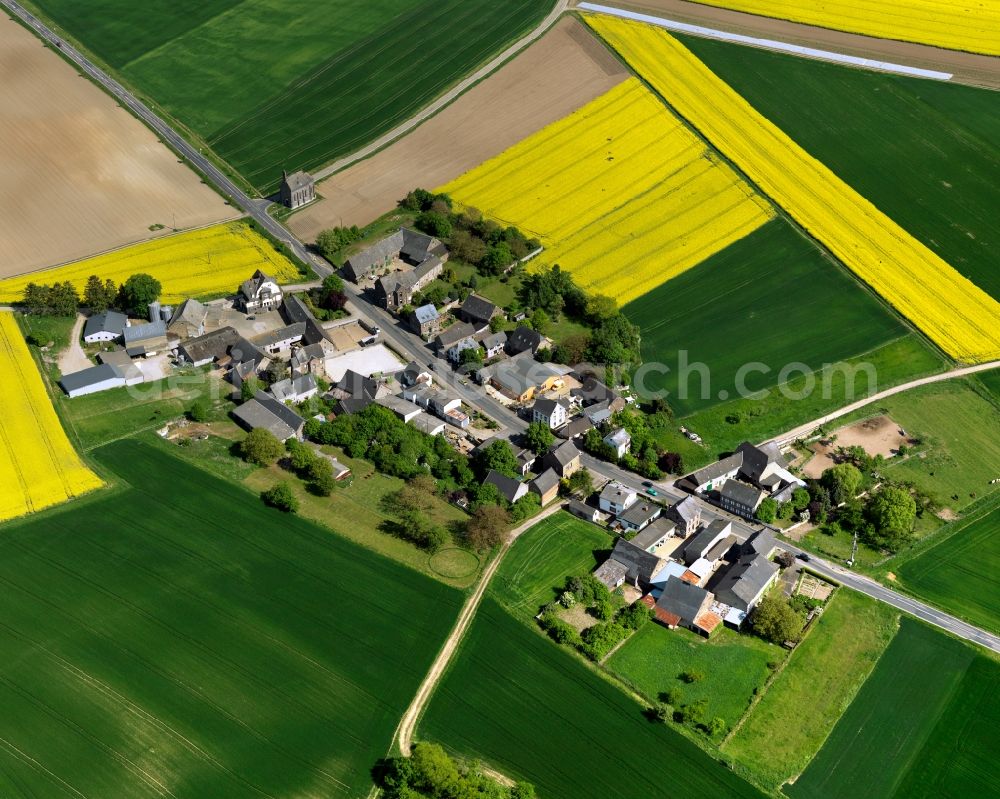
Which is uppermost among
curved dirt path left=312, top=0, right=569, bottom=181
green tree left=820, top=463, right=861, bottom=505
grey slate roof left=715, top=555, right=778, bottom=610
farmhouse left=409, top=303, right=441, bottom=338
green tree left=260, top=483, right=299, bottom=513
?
curved dirt path left=312, top=0, right=569, bottom=181

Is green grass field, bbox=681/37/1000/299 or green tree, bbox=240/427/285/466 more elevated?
green grass field, bbox=681/37/1000/299

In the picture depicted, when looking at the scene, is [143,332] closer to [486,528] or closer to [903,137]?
[486,528]

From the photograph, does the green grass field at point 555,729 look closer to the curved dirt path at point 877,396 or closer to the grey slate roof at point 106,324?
the curved dirt path at point 877,396

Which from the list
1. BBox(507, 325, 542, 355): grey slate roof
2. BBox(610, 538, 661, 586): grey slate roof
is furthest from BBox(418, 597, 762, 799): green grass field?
BBox(507, 325, 542, 355): grey slate roof

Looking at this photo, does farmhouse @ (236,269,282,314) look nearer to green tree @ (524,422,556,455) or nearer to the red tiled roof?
green tree @ (524,422,556,455)

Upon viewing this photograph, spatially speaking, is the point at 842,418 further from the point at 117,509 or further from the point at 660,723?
the point at 117,509

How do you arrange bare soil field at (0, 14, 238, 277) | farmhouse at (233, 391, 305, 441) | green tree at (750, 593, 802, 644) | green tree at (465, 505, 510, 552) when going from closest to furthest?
green tree at (750, 593, 802, 644) < green tree at (465, 505, 510, 552) < farmhouse at (233, 391, 305, 441) < bare soil field at (0, 14, 238, 277)

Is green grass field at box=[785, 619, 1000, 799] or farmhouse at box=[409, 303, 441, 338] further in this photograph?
farmhouse at box=[409, 303, 441, 338]
